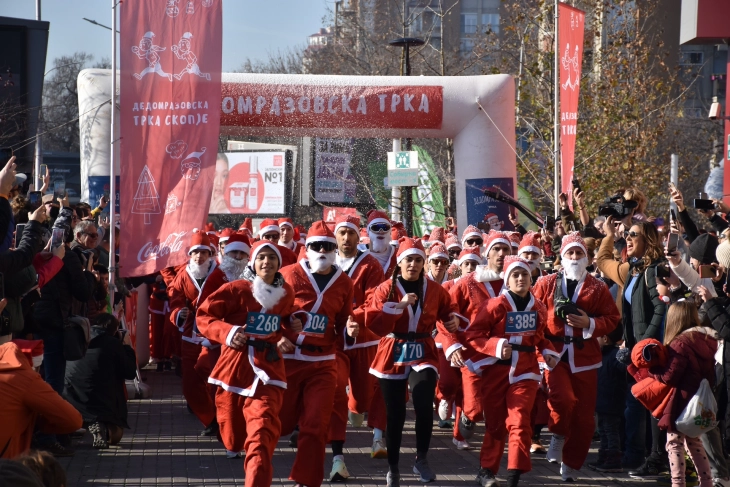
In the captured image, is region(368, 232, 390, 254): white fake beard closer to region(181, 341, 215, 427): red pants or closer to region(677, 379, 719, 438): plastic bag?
region(181, 341, 215, 427): red pants

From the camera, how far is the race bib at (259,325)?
287 inches

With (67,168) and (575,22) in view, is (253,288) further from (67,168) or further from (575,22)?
(67,168)

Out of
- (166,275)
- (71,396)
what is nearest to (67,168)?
(166,275)

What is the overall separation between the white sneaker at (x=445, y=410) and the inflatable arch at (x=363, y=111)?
6546 mm

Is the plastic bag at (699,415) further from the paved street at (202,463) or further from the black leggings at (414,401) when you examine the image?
the black leggings at (414,401)

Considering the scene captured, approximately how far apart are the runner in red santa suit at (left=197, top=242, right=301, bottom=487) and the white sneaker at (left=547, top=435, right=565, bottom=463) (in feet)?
9.20

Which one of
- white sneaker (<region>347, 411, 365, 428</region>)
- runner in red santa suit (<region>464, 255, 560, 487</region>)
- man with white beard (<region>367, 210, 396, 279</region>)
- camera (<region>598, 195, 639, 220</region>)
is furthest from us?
man with white beard (<region>367, 210, 396, 279</region>)

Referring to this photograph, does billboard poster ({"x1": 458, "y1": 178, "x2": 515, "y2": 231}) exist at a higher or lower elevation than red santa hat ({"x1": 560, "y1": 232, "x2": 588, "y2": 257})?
higher

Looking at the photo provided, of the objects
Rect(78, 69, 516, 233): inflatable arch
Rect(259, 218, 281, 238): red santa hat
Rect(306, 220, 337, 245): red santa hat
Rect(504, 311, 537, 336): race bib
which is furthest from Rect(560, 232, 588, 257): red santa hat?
Rect(78, 69, 516, 233): inflatable arch

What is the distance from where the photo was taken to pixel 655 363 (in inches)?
289

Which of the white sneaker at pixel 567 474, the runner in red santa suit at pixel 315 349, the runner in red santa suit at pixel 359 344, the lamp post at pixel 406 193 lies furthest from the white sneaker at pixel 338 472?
the lamp post at pixel 406 193

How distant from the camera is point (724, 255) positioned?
8.17 m

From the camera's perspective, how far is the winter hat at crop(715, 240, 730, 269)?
26.8 ft

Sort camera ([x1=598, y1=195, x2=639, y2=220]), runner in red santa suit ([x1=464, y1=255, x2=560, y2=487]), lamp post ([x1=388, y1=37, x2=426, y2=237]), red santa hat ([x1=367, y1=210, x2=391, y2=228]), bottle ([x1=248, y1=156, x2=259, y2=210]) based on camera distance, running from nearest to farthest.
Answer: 1. runner in red santa suit ([x1=464, y1=255, x2=560, y2=487])
2. camera ([x1=598, y1=195, x2=639, y2=220])
3. red santa hat ([x1=367, y1=210, x2=391, y2=228])
4. lamp post ([x1=388, y1=37, x2=426, y2=237])
5. bottle ([x1=248, y1=156, x2=259, y2=210])
